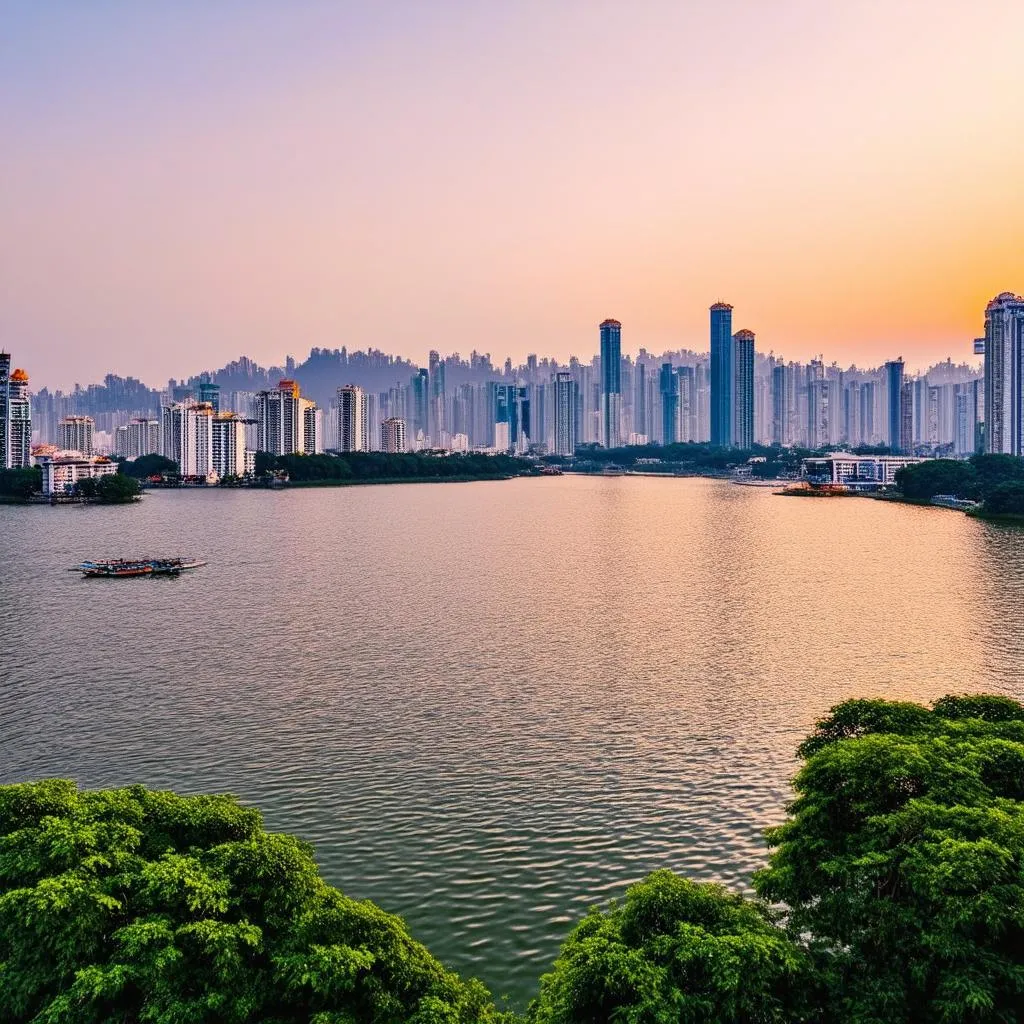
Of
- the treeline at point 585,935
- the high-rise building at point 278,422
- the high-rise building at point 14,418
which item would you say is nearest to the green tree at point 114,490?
the high-rise building at point 14,418

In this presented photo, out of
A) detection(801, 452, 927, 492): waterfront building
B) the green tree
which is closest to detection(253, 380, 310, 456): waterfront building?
the green tree

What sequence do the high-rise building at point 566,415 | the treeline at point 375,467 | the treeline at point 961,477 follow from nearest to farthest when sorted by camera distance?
the treeline at point 961,477 → the treeline at point 375,467 → the high-rise building at point 566,415

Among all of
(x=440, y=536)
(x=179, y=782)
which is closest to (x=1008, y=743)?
(x=179, y=782)

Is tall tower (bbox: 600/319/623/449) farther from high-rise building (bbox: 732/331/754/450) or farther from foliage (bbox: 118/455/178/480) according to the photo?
foliage (bbox: 118/455/178/480)

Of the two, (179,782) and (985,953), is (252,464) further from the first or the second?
(985,953)

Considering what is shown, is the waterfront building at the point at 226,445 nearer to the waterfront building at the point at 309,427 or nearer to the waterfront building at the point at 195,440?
the waterfront building at the point at 195,440

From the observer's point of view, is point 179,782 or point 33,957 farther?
point 179,782
